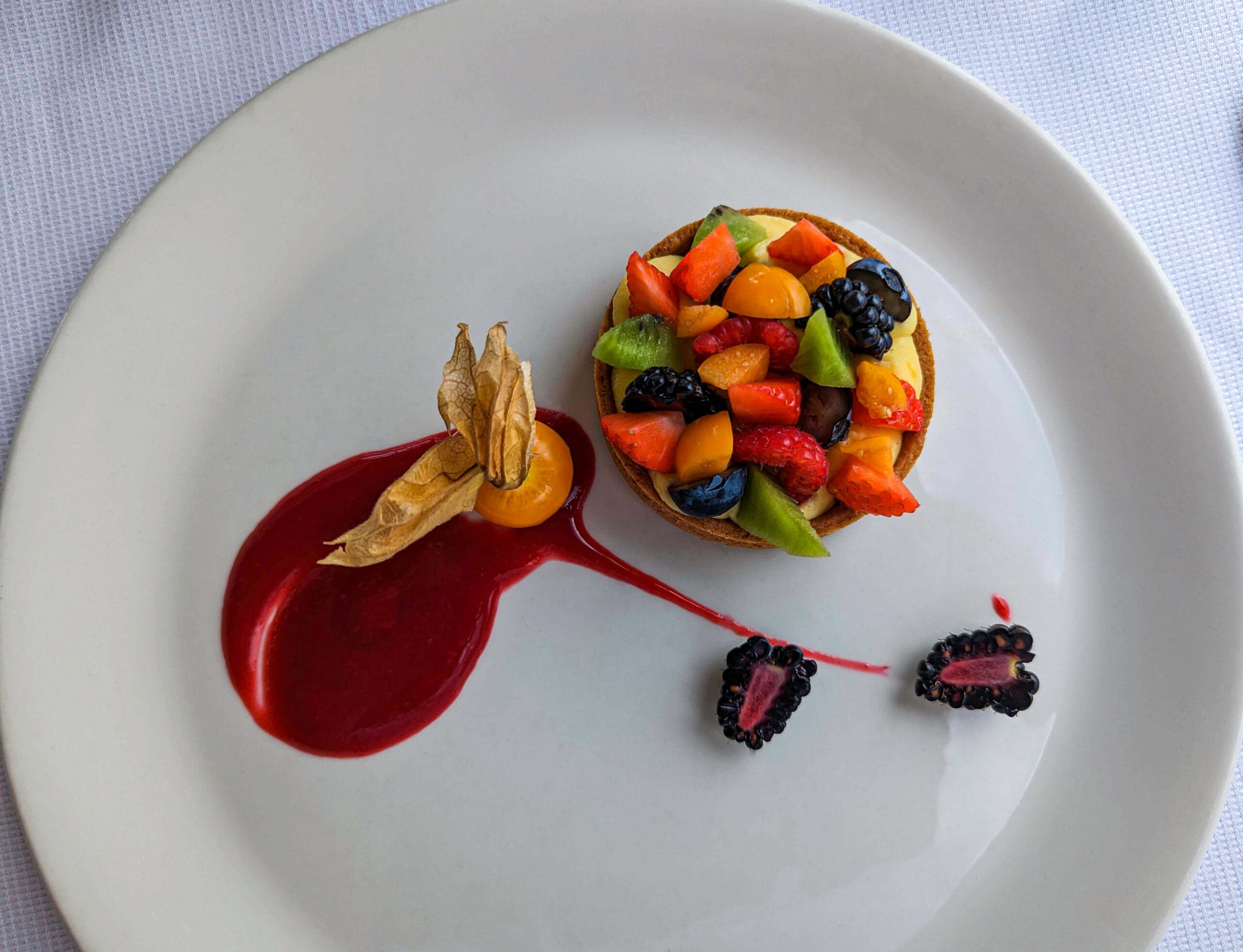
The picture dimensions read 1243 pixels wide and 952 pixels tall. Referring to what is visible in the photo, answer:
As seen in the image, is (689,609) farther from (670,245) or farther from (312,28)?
(312,28)

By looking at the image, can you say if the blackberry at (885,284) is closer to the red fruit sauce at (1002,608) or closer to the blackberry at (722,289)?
the blackberry at (722,289)

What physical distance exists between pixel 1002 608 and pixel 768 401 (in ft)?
3.43

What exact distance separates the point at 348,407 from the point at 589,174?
1008 mm

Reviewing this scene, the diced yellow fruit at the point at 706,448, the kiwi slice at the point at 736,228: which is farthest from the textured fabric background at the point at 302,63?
the diced yellow fruit at the point at 706,448

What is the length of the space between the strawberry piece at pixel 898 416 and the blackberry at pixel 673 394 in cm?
35

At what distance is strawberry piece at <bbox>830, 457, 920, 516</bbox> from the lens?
2.02m

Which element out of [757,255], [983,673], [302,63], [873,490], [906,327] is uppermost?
[302,63]

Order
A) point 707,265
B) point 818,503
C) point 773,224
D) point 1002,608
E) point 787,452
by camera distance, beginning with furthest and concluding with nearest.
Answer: point 1002,608 → point 773,224 → point 818,503 → point 707,265 → point 787,452

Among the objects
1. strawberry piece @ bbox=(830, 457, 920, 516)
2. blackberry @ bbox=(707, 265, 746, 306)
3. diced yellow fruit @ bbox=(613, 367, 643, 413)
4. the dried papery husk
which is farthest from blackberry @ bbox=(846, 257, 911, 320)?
the dried papery husk

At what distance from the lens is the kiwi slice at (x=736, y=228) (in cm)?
216

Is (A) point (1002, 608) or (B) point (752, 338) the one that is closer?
(B) point (752, 338)

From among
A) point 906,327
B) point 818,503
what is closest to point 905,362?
point 906,327

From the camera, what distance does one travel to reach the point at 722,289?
6.93 feet

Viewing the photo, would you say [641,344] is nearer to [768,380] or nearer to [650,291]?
[650,291]
